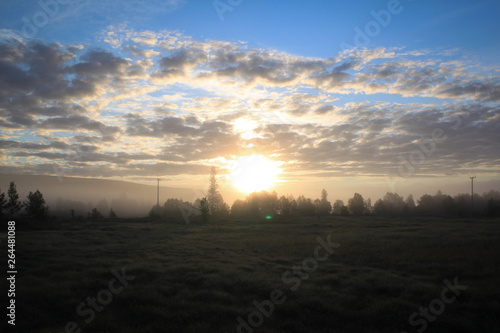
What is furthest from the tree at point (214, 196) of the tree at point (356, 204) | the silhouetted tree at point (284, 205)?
the tree at point (356, 204)

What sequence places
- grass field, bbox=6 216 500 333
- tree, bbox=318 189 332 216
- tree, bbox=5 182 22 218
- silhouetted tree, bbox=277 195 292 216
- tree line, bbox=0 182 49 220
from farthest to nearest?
tree, bbox=318 189 332 216 → silhouetted tree, bbox=277 195 292 216 → tree, bbox=5 182 22 218 → tree line, bbox=0 182 49 220 → grass field, bbox=6 216 500 333

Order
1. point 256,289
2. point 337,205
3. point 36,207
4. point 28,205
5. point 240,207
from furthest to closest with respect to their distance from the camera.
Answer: point 337,205
point 240,207
point 28,205
point 36,207
point 256,289

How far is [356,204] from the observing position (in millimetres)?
136125

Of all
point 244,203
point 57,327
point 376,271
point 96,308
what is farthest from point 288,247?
point 244,203

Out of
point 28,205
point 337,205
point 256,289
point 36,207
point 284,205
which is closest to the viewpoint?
point 256,289

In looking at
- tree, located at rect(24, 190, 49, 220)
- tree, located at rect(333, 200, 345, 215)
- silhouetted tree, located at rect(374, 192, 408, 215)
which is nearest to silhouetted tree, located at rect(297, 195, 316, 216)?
tree, located at rect(333, 200, 345, 215)

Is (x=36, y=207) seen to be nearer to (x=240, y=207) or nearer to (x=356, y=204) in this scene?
(x=240, y=207)

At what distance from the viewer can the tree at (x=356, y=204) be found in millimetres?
131812

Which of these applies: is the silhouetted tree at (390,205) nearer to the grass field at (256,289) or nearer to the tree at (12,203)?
the grass field at (256,289)

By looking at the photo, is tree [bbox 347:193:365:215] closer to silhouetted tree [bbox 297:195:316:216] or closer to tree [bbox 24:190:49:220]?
silhouetted tree [bbox 297:195:316:216]

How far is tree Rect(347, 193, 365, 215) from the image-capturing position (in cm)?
13181

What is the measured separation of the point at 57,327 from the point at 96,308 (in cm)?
204

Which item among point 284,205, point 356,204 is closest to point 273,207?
point 284,205

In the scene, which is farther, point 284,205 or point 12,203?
point 284,205
